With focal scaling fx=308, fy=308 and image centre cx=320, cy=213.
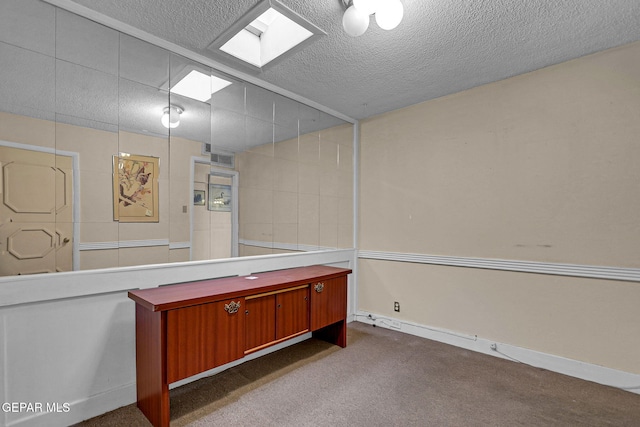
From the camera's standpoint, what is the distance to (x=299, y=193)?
3523mm

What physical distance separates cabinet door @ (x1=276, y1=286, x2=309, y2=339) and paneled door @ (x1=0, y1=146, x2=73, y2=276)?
1.52m

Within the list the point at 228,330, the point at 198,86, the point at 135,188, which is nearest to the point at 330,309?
the point at 228,330

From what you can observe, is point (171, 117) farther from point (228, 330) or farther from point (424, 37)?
point (424, 37)

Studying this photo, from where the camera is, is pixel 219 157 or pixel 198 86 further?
pixel 219 157

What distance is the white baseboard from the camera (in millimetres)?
2482

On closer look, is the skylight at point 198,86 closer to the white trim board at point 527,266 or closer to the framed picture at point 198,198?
the framed picture at point 198,198

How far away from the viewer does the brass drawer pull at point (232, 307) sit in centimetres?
223

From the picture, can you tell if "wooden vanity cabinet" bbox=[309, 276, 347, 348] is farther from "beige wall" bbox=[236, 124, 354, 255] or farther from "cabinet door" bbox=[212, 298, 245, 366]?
"cabinet door" bbox=[212, 298, 245, 366]

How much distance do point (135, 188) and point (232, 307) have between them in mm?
1119

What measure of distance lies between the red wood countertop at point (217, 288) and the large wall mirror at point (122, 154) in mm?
241

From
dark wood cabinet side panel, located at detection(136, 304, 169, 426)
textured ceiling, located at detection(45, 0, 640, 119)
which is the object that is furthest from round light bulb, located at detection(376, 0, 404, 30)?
dark wood cabinet side panel, located at detection(136, 304, 169, 426)

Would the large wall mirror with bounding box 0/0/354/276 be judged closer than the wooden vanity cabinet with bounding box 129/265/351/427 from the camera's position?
Yes

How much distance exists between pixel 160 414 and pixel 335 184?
2.88 m

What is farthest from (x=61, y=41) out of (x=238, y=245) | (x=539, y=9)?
(x=539, y=9)
